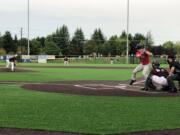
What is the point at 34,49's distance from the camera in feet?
444

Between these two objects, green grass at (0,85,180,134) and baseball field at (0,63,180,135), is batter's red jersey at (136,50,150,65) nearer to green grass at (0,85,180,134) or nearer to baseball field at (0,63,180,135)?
baseball field at (0,63,180,135)

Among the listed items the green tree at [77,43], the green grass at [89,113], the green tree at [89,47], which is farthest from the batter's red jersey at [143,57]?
the green tree at [89,47]

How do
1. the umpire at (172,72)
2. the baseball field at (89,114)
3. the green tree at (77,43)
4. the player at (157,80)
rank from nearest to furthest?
the baseball field at (89,114) < the umpire at (172,72) < the player at (157,80) < the green tree at (77,43)

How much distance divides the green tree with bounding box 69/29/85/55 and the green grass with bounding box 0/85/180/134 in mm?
127598

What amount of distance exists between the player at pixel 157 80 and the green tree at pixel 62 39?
122943mm

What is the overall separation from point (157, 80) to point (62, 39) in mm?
128525

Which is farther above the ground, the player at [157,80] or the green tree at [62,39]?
the green tree at [62,39]

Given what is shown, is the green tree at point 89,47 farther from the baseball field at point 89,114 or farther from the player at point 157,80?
the baseball field at point 89,114

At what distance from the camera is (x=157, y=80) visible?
1717 centimetres

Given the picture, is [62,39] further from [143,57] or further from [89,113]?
[89,113]

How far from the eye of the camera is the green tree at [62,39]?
5571 inches

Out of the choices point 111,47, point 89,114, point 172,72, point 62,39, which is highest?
point 62,39

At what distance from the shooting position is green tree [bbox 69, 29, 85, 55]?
468ft

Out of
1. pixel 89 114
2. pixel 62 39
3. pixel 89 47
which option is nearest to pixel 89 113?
pixel 89 114
